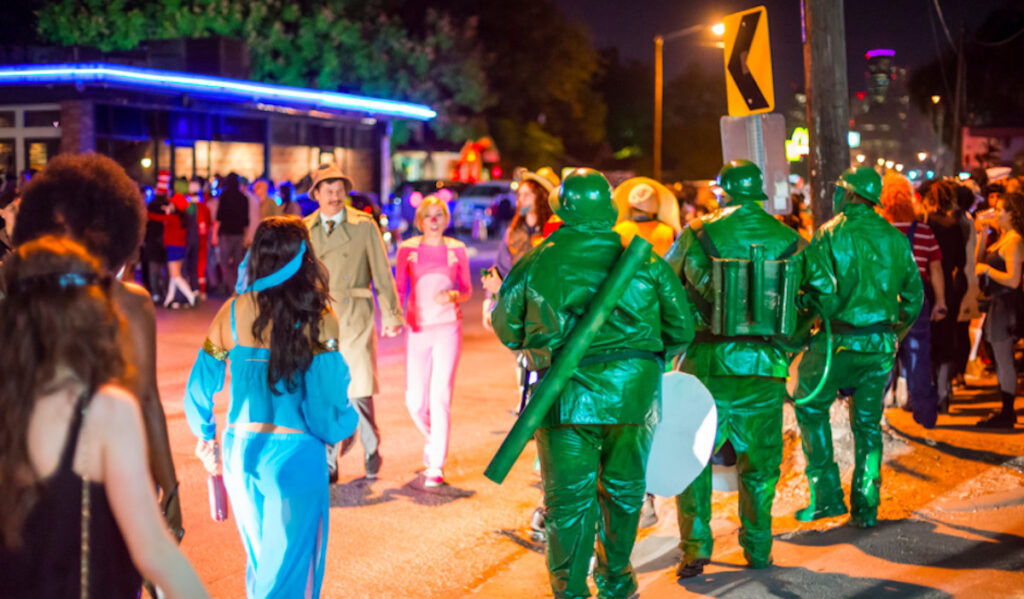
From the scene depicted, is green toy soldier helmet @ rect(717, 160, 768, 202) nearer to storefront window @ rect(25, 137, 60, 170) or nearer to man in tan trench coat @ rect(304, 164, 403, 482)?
man in tan trench coat @ rect(304, 164, 403, 482)

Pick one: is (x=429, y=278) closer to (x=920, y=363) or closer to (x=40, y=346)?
(x=920, y=363)

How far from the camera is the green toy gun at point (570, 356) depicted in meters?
4.32

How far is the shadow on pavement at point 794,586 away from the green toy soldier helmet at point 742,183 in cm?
190

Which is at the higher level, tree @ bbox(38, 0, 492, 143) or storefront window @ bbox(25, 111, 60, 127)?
tree @ bbox(38, 0, 492, 143)

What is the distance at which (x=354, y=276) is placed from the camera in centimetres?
698

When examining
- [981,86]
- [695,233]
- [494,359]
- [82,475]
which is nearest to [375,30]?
[494,359]

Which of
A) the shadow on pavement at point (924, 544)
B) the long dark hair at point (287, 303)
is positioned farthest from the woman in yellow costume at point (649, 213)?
the long dark hair at point (287, 303)

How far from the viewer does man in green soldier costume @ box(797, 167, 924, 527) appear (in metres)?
5.93

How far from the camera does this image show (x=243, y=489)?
4.04 meters

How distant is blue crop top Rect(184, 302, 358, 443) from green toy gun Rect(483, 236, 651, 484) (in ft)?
2.18

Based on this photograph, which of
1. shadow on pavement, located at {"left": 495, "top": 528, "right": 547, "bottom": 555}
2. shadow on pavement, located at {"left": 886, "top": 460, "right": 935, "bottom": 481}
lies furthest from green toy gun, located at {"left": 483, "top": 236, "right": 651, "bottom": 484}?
shadow on pavement, located at {"left": 886, "top": 460, "right": 935, "bottom": 481}

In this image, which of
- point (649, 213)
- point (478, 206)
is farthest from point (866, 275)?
point (478, 206)

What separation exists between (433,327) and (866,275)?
2.85 metres

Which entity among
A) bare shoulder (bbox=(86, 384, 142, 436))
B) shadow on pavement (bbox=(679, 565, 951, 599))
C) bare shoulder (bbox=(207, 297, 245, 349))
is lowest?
shadow on pavement (bbox=(679, 565, 951, 599))
